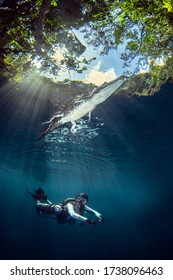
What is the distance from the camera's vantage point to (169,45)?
615cm

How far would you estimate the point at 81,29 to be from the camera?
628cm

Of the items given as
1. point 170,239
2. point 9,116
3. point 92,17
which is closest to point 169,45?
point 92,17

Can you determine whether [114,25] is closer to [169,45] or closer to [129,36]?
[129,36]

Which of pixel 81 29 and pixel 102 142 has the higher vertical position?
pixel 81 29

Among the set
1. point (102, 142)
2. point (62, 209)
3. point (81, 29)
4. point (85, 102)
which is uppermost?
point (81, 29)

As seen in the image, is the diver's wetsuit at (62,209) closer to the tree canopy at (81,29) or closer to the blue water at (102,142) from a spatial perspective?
the blue water at (102,142)

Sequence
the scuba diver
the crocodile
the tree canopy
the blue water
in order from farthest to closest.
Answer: the blue water → the scuba diver → the tree canopy → the crocodile

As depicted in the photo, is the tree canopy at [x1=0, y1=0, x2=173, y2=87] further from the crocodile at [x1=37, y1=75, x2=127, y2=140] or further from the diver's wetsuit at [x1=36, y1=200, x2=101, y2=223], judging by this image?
the diver's wetsuit at [x1=36, y1=200, x2=101, y2=223]

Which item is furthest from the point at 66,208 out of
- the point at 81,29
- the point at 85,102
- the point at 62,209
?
the point at 81,29

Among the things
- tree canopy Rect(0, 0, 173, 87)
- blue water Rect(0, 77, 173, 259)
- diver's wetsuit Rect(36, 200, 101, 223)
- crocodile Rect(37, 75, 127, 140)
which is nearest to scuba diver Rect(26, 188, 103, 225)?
diver's wetsuit Rect(36, 200, 101, 223)

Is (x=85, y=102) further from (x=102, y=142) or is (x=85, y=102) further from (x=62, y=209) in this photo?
(x=102, y=142)

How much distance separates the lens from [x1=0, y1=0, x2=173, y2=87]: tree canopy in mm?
5168

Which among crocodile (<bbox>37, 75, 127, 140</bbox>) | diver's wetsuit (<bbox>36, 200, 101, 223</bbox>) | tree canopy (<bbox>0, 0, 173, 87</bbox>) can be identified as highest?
tree canopy (<bbox>0, 0, 173, 87</bbox>)
